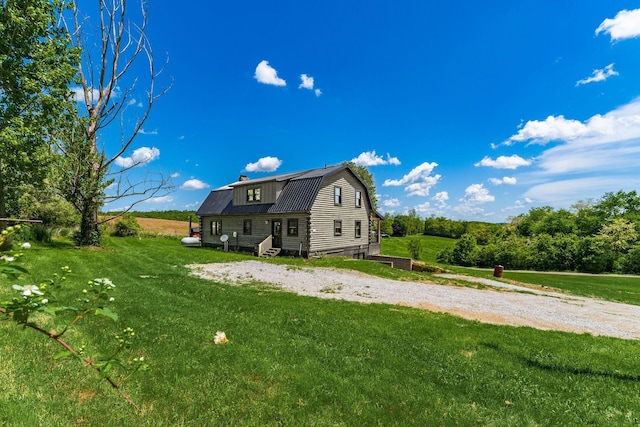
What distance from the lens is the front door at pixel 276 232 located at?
21.7 m

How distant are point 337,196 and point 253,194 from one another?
6.67m

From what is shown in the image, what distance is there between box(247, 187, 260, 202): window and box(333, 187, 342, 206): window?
5.95 m

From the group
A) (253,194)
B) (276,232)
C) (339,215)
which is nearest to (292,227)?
(276,232)

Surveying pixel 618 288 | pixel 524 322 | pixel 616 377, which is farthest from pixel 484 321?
pixel 618 288

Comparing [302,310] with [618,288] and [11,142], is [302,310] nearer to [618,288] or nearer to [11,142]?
[11,142]

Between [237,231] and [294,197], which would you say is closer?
[294,197]

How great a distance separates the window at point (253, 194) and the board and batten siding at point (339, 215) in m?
5.63

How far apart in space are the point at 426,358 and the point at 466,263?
1245 inches

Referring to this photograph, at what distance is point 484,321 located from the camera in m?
7.09

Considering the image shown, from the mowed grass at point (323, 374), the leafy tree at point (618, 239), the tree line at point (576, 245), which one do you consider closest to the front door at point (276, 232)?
the mowed grass at point (323, 374)

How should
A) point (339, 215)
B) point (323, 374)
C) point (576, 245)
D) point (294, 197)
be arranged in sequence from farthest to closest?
point (576, 245) → point (339, 215) → point (294, 197) → point (323, 374)

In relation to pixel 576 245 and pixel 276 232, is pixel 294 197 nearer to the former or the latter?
pixel 276 232

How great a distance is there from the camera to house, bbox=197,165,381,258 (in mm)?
20281

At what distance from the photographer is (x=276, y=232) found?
22062 millimetres
